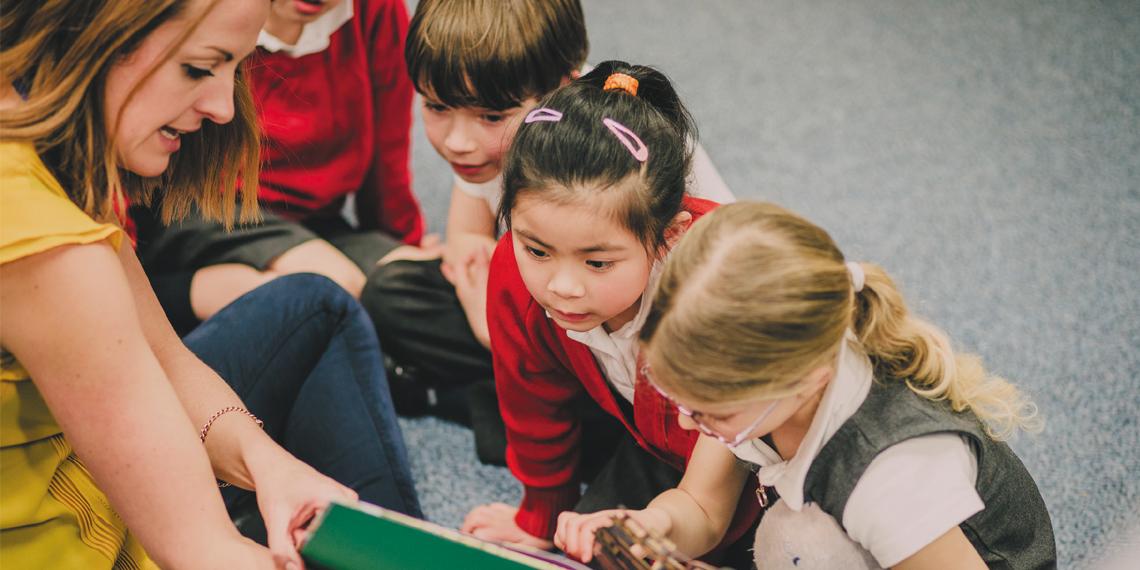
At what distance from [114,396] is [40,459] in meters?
0.10

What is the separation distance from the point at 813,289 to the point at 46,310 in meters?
0.50

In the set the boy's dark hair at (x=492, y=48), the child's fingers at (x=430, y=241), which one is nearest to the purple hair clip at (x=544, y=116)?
the boy's dark hair at (x=492, y=48)

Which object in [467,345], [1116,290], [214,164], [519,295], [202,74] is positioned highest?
[202,74]

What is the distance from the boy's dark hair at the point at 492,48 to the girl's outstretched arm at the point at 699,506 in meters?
0.46

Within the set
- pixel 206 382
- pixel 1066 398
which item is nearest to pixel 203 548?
pixel 206 382

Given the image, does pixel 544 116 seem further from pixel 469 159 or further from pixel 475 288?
pixel 475 288

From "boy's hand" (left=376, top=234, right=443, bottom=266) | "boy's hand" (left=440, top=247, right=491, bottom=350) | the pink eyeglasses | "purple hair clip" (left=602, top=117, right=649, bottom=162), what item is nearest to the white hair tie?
the pink eyeglasses

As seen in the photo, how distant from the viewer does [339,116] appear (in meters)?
1.40

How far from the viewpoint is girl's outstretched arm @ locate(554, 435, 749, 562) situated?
873 millimetres

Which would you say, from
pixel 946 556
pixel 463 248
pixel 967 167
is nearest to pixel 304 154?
pixel 463 248

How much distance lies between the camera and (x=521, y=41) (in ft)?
3.63

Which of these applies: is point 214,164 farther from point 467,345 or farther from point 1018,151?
point 1018,151

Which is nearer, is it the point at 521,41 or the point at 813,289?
the point at 813,289

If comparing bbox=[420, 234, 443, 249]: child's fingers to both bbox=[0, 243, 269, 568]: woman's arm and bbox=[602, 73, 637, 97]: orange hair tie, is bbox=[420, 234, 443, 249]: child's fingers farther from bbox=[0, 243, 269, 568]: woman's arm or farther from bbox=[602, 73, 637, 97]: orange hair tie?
bbox=[0, 243, 269, 568]: woman's arm
